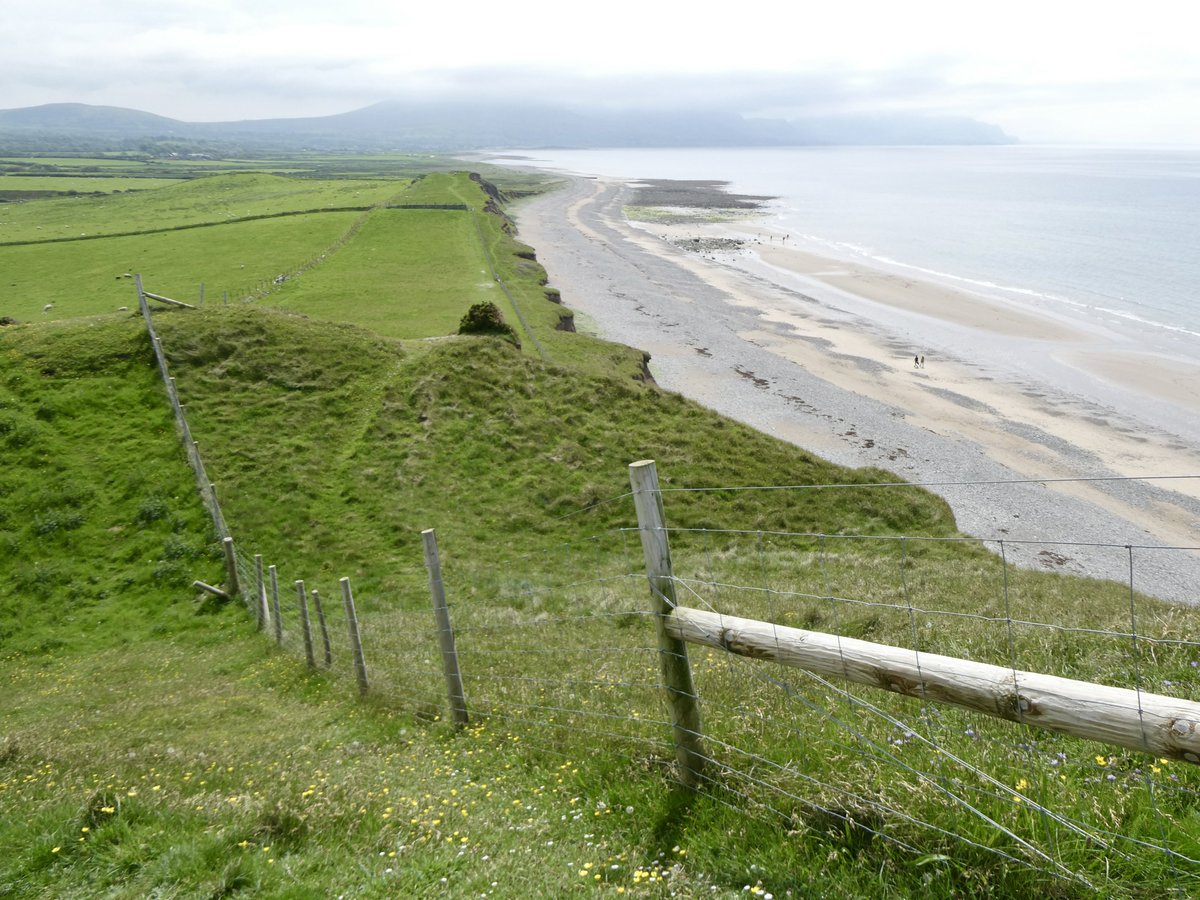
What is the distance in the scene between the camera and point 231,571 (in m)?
21.8

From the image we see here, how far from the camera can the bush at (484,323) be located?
40131 millimetres

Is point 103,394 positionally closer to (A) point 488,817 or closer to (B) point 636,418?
(B) point 636,418

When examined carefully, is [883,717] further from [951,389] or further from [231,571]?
[951,389]

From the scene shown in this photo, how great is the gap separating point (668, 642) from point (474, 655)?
23.7 ft

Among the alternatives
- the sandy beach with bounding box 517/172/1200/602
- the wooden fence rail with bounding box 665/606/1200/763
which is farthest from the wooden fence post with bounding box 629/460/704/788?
the sandy beach with bounding box 517/172/1200/602

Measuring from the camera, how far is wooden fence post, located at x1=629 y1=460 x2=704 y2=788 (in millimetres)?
6242

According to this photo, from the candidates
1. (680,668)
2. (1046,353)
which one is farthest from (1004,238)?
(680,668)

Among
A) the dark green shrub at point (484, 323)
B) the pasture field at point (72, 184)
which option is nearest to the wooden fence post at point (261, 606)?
the dark green shrub at point (484, 323)

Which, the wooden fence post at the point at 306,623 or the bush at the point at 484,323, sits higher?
the bush at the point at 484,323

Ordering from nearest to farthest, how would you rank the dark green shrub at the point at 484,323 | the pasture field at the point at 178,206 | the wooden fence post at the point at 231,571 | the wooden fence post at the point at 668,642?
the wooden fence post at the point at 668,642 < the wooden fence post at the point at 231,571 < the dark green shrub at the point at 484,323 < the pasture field at the point at 178,206

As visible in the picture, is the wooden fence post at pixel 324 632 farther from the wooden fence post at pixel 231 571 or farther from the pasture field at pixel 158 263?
the pasture field at pixel 158 263

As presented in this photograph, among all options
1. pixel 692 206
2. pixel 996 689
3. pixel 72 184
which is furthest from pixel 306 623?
pixel 72 184

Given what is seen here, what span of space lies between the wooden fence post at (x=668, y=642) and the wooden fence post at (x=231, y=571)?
1878cm

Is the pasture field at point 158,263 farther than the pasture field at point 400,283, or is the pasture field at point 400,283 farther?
the pasture field at point 158,263
